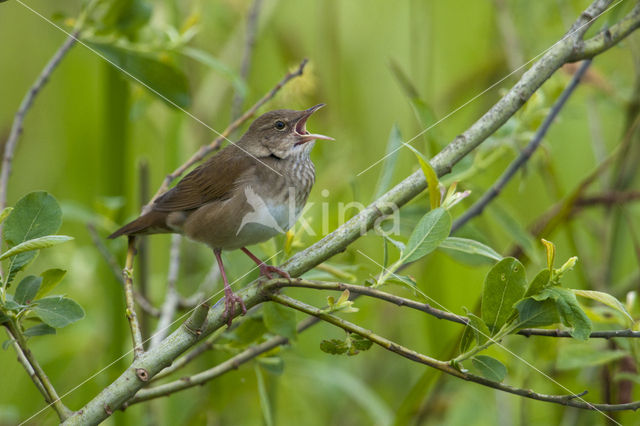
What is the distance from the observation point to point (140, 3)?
179 centimetres

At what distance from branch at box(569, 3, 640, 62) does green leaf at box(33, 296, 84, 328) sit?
3.36 feet

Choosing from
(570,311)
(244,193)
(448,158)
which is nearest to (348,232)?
(448,158)

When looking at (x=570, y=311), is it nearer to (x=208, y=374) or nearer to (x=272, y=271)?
(x=272, y=271)

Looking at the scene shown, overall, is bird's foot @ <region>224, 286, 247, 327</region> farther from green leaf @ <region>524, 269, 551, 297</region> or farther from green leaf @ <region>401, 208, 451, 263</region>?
green leaf @ <region>524, 269, 551, 297</region>

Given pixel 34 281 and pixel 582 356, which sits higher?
pixel 34 281

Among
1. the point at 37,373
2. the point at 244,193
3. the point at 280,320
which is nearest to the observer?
the point at 37,373

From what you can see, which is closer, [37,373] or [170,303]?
[37,373]

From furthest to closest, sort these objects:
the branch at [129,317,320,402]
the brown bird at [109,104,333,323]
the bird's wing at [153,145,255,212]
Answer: the bird's wing at [153,145,255,212] < the brown bird at [109,104,333,323] < the branch at [129,317,320,402]

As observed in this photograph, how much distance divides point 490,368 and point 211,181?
1.20 meters

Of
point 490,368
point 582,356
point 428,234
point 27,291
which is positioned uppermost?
point 27,291

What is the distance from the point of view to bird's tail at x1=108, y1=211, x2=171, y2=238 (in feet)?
6.29

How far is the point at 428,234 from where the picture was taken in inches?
48.8

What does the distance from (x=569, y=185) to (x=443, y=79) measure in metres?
0.91

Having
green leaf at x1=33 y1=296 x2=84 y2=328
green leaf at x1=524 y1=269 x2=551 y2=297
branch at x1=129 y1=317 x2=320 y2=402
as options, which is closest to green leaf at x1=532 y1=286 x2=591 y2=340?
green leaf at x1=524 y1=269 x2=551 y2=297
